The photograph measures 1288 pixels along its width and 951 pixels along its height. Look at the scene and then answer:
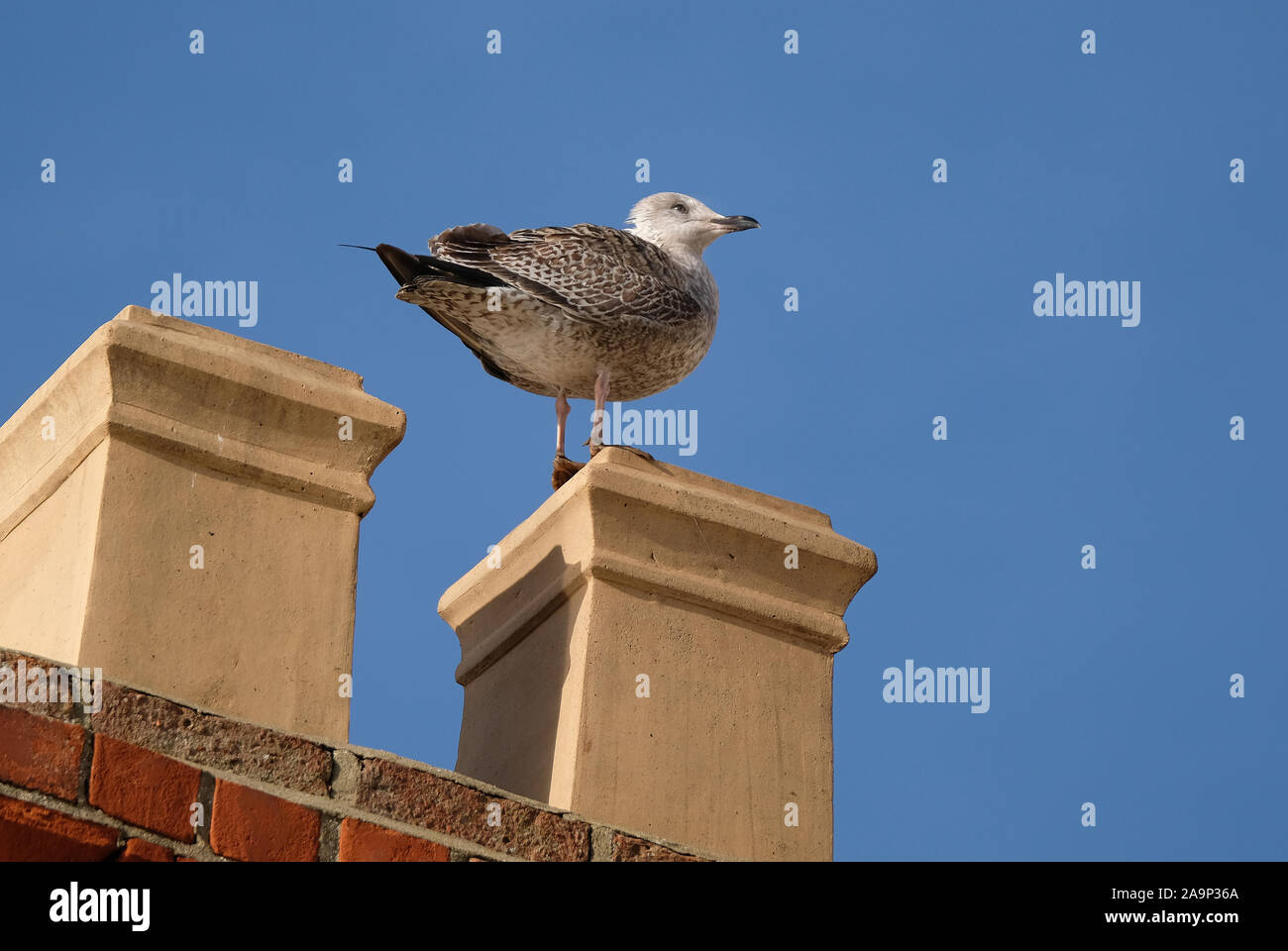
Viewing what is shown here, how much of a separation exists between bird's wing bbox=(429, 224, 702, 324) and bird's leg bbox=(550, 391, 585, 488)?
35 cm

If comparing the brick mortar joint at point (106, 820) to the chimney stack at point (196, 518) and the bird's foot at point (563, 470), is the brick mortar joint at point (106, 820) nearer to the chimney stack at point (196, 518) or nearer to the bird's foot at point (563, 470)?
the chimney stack at point (196, 518)

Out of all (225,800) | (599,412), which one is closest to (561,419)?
(599,412)

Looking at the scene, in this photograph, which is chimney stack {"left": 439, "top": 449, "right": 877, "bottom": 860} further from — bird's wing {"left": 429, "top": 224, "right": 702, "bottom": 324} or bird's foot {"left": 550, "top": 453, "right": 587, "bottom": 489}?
bird's wing {"left": 429, "top": 224, "right": 702, "bottom": 324}

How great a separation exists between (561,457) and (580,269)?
1.01m

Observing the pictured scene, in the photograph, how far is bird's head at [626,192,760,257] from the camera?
8305 millimetres

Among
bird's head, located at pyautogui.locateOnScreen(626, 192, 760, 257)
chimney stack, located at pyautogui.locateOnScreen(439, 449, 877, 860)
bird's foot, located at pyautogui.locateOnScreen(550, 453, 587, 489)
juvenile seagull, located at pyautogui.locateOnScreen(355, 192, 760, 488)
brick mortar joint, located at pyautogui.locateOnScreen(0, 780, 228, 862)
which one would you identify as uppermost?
bird's head, located at pyautogui.locateOnScreen(626, 192, 760, 257)

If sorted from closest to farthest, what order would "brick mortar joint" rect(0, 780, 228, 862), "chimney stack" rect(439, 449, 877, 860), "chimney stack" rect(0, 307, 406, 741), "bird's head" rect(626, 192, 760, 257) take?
"brick mortar joint" rect(0, 780, 228, 862), "chimney stack" rect(0, 307, 406, 741), "chimney stack" rect(439, 449, 877, 860), "bird's head" rect(626, 192, 760, 257)

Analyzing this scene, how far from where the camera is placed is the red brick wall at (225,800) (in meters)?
4.02

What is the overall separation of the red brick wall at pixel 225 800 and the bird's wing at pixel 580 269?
113 inches

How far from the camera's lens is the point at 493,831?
4.69 m

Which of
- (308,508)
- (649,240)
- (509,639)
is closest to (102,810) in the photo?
(308,508)

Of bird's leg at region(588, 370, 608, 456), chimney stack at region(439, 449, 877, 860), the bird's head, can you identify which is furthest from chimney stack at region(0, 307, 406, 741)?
the bird's head

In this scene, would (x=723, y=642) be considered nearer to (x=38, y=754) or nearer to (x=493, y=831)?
(x=493, y=831)
